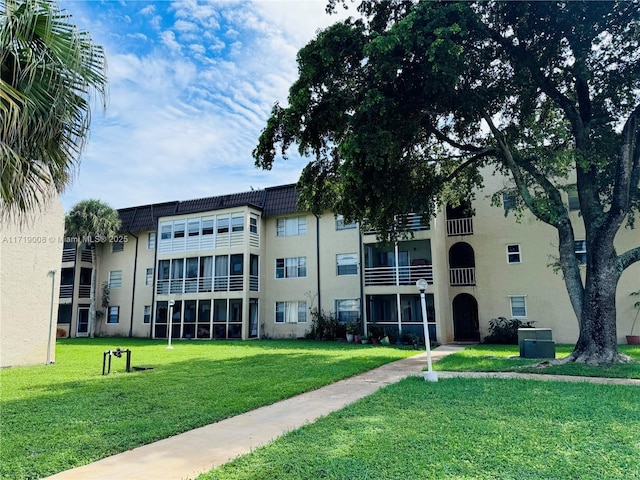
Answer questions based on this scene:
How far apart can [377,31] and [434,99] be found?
2810 mm

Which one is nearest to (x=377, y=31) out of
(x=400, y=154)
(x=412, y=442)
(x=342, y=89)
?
(x=342, y=89)

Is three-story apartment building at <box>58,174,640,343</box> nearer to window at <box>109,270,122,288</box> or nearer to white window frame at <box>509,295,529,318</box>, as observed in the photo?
white window frame at <box>509,295,529,318</box>

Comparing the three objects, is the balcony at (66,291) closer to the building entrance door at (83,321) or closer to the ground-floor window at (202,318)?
the building entrance door at (83,321)

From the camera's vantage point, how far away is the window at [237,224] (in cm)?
2531

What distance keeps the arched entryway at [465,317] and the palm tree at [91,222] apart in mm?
22264

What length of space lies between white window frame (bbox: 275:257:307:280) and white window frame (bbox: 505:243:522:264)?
1099cm

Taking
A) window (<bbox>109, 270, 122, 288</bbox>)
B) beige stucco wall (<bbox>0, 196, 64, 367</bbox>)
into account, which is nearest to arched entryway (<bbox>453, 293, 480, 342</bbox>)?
beige stucco wall (<bbox>0, 196, 64, 367</bbox>)

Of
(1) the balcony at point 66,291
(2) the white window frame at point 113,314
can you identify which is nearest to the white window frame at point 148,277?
(2) the white window frame at point 113,314

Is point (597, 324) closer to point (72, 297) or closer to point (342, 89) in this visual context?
point (342, 89)

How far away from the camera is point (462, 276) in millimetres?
22266

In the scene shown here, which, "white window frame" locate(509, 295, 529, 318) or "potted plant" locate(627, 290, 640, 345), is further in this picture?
"white window frame" locate(509, 295, 529, 318)

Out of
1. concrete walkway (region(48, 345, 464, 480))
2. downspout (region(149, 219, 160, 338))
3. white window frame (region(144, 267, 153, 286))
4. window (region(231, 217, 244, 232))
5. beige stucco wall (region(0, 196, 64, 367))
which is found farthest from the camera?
white window frame (region(144, 267, 153, 286))

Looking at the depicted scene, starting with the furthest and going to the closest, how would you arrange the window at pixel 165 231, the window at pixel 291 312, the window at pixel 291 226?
the window at pixel 165 231 → the window at pixel 291 226 → the window at pixel 291 312

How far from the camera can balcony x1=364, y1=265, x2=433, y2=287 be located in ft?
69.0
